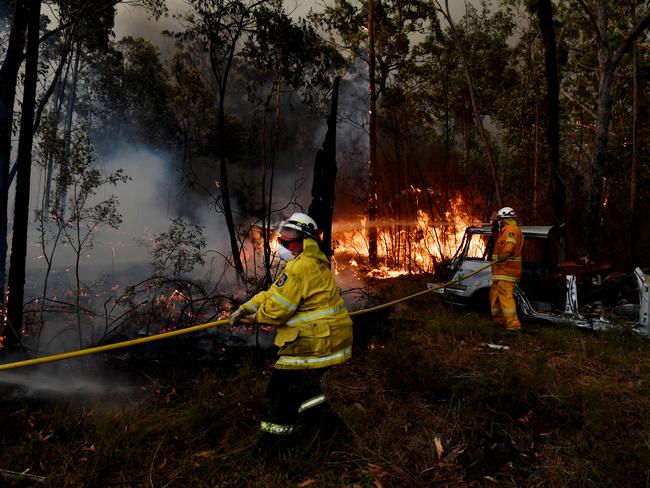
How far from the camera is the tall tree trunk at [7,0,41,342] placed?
5.53m

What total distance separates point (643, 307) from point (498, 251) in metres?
2.03

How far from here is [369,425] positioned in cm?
371

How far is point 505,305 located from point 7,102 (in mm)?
8101

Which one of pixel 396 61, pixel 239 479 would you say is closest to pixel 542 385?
pixel 239 479

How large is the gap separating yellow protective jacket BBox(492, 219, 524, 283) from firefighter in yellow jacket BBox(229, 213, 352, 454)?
173 inches

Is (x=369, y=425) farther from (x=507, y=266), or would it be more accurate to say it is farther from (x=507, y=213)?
(x=507, y=213)

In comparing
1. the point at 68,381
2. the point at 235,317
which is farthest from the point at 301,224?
the point at 68,381

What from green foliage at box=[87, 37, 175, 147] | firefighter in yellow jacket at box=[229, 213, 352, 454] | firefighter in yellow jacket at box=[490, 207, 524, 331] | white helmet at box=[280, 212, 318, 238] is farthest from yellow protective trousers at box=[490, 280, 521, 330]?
green foliage at box=[87, 37, 175, 147]

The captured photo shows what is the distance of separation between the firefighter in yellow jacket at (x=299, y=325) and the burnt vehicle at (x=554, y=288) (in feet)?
14.8

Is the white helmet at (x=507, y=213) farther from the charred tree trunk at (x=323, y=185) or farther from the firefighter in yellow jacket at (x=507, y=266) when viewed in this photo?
the charred tree trunk at (x=323, y=185)

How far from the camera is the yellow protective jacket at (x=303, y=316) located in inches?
117

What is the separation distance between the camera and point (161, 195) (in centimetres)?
3216

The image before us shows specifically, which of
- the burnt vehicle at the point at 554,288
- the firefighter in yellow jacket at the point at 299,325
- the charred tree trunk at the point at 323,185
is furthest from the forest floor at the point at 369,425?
the charred tree trunk at the point at 323,185

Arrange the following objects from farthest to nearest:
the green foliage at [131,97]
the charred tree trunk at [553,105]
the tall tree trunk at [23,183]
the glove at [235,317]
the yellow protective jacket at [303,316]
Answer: the green foliage at [131,97], the charred tree trunk at [553,105], the tall tree trunk at [23,183], the glove at [235,317], the yellow protective jacket at [303,316]
